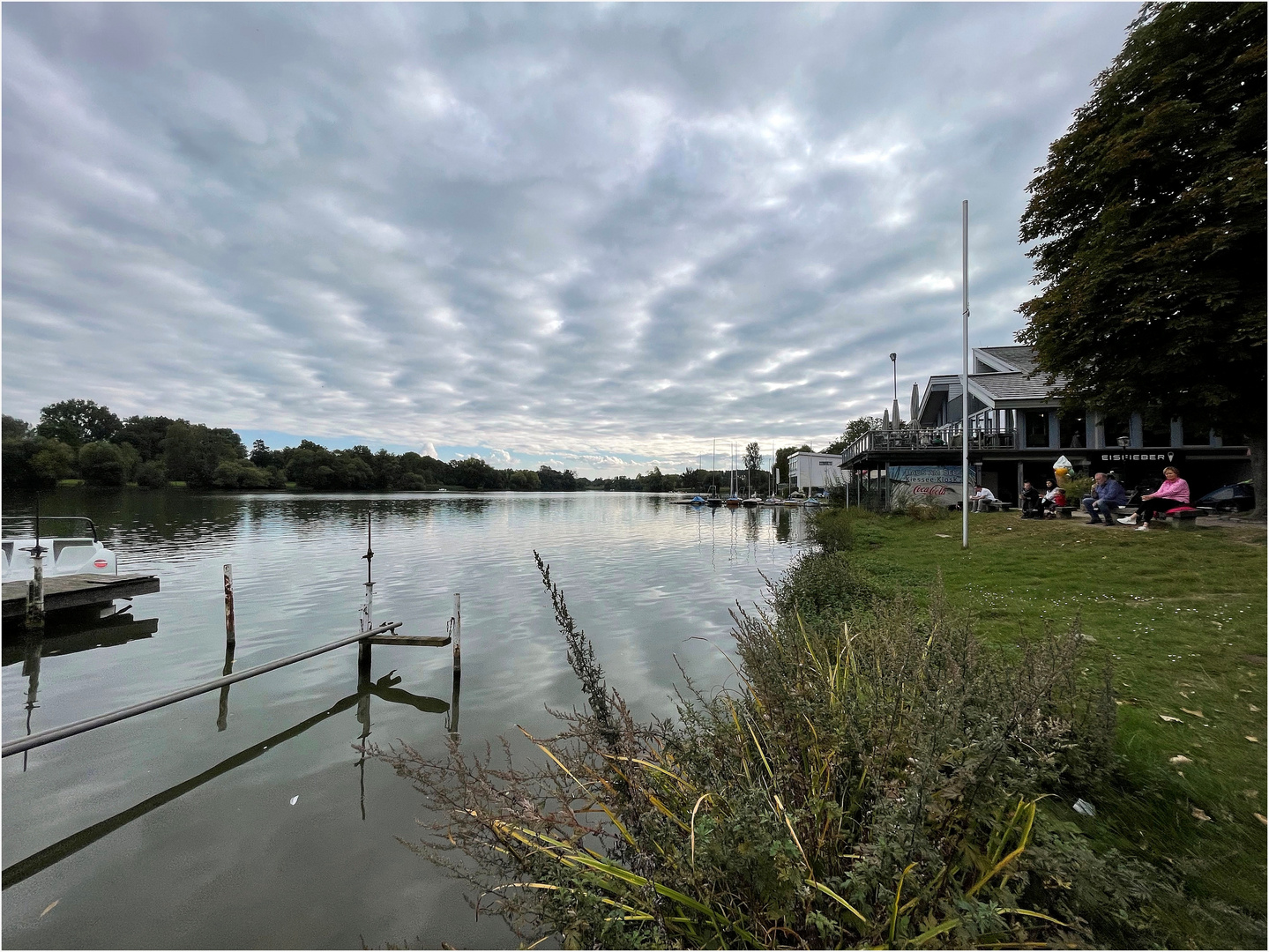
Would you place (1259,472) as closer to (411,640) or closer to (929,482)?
(929,482)

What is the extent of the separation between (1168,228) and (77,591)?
22.4 metres

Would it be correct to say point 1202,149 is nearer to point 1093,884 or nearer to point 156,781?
point 1093,884

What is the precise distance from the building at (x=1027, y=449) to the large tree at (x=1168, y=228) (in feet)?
45.4

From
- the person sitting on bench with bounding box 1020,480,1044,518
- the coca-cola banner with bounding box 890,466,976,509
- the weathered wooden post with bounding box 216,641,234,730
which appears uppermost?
the coca-cola banner with bounding box 890,466,976,509

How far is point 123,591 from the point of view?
12727 mm

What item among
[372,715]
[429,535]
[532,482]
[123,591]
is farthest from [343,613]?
[532,482]

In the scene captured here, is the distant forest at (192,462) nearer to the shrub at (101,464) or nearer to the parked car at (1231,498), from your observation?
the shrub at (101,464)

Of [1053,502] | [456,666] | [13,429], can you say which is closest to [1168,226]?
[1053,502]

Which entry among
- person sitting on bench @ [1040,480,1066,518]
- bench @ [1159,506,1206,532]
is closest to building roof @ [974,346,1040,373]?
person sitting on bench @ [1040,480,1066,518]

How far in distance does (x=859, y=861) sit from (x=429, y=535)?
101 ft

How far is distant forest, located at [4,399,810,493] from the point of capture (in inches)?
2253

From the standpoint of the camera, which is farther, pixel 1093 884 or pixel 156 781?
pixel 156 781

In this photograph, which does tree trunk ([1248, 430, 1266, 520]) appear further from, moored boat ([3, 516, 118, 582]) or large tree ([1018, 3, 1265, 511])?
moored boat ([3, 516, 118, 582])

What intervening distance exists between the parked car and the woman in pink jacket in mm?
7091
